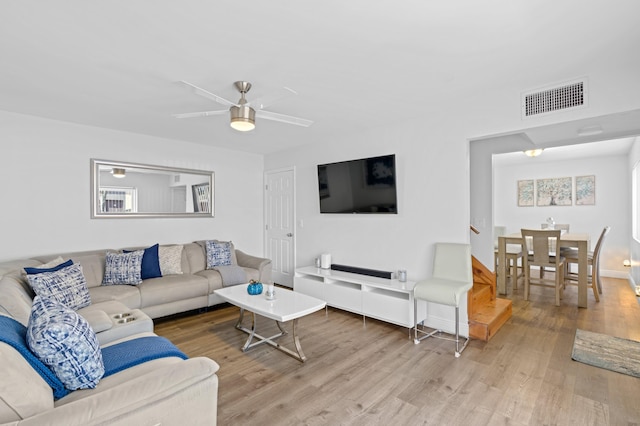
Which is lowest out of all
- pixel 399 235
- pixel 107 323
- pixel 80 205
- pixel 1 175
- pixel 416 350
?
pixel 416 350

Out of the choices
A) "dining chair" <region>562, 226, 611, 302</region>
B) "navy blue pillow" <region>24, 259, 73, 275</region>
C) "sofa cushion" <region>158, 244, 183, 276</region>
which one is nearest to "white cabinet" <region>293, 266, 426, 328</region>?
"sofa cushion" <region>158, 244, 183, 276</region>

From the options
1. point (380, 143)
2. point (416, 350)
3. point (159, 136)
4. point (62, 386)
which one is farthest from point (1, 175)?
point (416, 350)

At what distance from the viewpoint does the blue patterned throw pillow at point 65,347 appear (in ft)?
4.42

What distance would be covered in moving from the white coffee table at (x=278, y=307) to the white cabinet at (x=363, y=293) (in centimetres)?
86

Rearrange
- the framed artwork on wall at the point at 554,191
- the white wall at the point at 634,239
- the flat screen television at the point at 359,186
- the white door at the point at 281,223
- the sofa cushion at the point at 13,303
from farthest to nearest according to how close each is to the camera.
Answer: the framed artwork on wall at the point at 554,191, the white door at the point at 281,223, the white wall at the point at 634,239, the flat screen television at the point at 359,186, the sofa cushion at the point at 13,303

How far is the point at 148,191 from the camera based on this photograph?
441 centimetres

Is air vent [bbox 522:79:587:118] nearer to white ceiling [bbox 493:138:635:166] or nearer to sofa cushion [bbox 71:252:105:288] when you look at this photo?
white ceiling [bbox 493:138:635:166]

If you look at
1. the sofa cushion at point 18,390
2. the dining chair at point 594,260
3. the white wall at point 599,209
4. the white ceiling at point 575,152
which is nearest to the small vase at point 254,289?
the sofa cushion at point 18,390

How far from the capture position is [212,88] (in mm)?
2719

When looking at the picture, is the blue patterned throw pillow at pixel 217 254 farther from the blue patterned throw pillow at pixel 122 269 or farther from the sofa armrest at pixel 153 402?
the sofa armrest at pixel 153 402

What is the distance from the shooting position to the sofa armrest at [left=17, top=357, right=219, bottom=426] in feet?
3.67

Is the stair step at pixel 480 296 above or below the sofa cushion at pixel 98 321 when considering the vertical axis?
below

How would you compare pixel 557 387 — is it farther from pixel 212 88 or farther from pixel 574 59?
Answer: pixel 212 88

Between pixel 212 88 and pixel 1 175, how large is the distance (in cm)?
267
